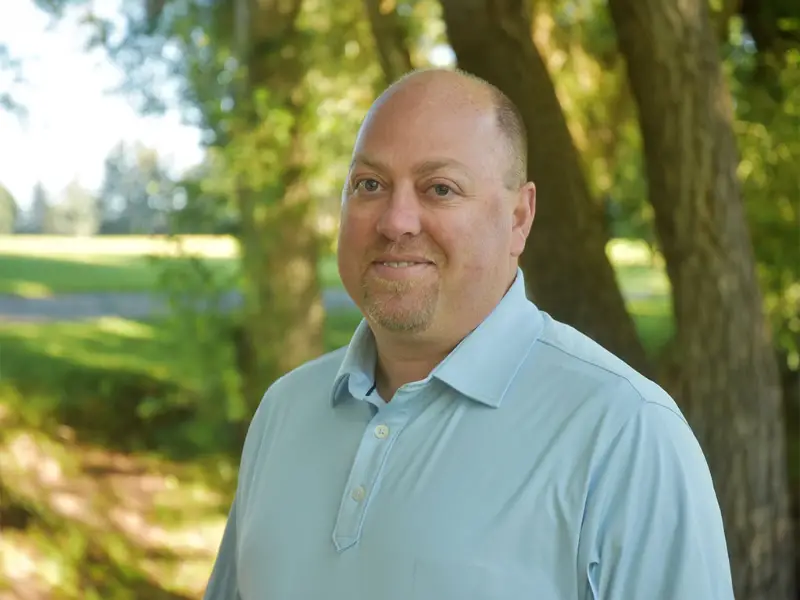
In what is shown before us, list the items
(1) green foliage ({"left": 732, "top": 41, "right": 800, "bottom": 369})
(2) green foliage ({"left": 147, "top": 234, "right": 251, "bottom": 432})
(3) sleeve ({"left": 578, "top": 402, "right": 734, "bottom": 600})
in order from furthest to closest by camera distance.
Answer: (2) green foliage ({"left": 147, "top": 234, "right": 251, "bottom": 432}), (1) green foliage ({"left": 732, "top": 41, "right": 800, "bottom": 369}), (3) sleeve ({"left": 578, "top": 402, "right": 734, "bottom": 600})

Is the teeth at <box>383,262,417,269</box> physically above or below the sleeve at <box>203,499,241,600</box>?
above

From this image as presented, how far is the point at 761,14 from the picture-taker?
121 inches

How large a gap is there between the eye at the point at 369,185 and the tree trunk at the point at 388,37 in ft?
6.70

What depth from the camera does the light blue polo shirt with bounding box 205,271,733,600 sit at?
90 cm

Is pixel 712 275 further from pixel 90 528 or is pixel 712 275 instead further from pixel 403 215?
pixel 90 528

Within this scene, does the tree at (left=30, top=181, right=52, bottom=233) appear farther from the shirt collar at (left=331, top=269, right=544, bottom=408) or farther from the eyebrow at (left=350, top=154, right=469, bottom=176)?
the eyebrow at (left=350, top=154, right=469, bottom=176)

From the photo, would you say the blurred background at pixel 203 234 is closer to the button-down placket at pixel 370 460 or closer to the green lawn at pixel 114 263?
the green lawn at pixel 114 263

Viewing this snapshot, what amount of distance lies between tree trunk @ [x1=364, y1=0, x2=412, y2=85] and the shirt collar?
2066mm

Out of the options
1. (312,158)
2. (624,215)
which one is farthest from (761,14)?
(312,158)

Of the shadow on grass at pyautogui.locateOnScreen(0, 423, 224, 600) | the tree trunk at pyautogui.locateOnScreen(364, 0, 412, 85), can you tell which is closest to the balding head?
the tree trunk at pyautogui.locateOnScreen(364, 0, 412, 85)

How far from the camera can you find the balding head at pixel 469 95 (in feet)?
3.54

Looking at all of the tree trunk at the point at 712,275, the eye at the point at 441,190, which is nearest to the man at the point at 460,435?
the eye at the point at 441,190

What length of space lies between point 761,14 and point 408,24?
116 centimetres

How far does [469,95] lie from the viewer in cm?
108
